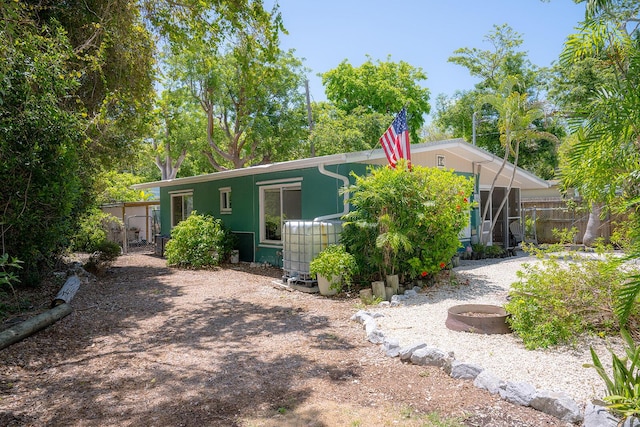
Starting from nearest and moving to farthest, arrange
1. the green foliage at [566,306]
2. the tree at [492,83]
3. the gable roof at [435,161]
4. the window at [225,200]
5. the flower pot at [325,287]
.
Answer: the green foliage at [566,306]
the flower pot at [325,287]
the gable roof at [435,161]
the window at [225,200]
the tree at [492,83]

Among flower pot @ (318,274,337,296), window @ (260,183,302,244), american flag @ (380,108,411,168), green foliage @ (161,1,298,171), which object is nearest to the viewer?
flower pot @ (318,274,337,296)

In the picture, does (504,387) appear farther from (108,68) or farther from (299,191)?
→ (108,68)

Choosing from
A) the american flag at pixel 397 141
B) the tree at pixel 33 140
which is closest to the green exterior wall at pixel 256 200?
the american flag at pixel 397 141

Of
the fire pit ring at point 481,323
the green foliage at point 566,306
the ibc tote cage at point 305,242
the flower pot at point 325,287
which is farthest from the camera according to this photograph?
the ibc tote cage at point 305,242

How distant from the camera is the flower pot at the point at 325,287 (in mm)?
7062

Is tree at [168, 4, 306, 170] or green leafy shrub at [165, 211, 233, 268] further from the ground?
tree at [168, 4, 306, 170]

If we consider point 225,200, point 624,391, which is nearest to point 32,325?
point 624,391

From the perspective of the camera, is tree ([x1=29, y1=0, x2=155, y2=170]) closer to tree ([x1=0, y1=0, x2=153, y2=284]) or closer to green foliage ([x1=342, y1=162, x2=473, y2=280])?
tree ([x1=0, y1=0, x2=153, y2=284])

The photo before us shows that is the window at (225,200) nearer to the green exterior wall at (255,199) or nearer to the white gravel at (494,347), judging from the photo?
the green exterior wall at (255,199)

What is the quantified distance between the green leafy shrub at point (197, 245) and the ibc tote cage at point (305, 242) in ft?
11.3

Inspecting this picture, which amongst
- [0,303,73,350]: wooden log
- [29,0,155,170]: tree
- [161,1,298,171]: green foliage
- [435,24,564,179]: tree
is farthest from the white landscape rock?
[435,24,564,179]: tree

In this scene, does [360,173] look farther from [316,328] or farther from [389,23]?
[389,23]

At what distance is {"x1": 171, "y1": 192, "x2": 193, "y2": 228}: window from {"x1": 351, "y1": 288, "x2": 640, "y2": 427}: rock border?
10.4 meters

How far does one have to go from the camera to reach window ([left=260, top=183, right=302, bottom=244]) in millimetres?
9836
